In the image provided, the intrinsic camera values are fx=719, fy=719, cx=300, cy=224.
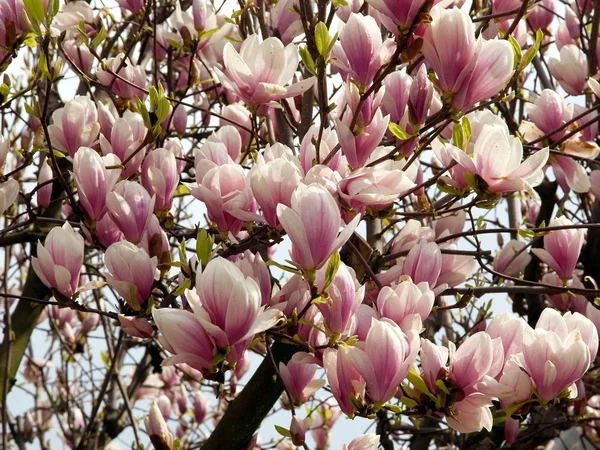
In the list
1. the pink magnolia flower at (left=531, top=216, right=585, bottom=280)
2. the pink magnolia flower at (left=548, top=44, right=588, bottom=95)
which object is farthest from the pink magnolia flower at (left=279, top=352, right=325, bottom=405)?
the pink magnolia flower at (left=548, top=44, right=588, bottom=95)

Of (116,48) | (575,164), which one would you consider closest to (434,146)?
(575,164)

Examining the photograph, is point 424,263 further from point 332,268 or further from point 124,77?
point 124,77

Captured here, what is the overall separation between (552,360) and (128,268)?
64 centimetres

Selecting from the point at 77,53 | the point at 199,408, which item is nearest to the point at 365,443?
the point at 77,53

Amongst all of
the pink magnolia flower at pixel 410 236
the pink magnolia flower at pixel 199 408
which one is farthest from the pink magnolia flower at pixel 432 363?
the pink magnolia flower at pixel 199 408

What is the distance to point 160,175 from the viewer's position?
1.28 meters

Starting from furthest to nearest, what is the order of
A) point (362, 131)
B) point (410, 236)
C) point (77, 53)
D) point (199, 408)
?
point (199, 408) → point (77, 53) → point (410, 236) → point (362, 131)

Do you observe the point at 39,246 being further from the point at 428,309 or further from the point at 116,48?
the point at 116,48

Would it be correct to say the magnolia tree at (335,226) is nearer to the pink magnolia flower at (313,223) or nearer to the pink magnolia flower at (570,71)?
the pink magnolia flower at (313,223)

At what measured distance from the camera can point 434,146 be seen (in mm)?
1226

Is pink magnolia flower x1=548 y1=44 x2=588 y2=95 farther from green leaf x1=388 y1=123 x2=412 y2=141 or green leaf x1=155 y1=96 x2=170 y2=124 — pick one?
green leaf x1=155 y1=96 x2=170 y2=124

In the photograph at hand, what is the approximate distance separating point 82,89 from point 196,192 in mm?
1587

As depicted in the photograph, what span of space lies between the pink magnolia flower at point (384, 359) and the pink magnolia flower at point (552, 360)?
0.58ft

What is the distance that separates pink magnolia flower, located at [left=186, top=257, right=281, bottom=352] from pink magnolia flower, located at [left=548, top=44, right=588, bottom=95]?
1.41 m
